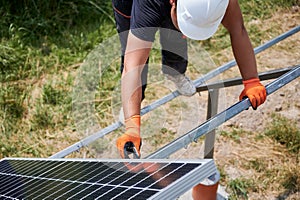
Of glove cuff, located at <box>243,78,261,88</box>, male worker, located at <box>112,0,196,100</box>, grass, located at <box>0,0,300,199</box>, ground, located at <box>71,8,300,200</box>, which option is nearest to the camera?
glove cuff, located at <box>243,78,261,88</box>

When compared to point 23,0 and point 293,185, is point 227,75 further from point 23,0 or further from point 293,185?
point 23,0

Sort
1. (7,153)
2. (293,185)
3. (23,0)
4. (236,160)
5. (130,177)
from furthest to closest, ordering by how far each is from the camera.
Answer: (23,0) < (7,153) < (236,160) < (293,185) < (130,177)

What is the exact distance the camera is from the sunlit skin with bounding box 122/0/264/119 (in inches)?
77.7

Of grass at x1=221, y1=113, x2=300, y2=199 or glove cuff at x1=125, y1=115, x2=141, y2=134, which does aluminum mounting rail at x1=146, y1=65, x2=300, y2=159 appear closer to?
glove cuff at x1=125, y1=115, x2=141, y2=134

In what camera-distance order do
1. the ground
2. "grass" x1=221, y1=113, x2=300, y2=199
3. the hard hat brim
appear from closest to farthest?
the hard hat brim
"grass" x1=221, y1=113, x2=300, y2=199
the ground

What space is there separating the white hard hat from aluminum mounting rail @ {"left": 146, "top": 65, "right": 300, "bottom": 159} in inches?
13.6

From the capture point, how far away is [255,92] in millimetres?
1978

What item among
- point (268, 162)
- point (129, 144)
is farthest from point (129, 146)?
point (268, 162)

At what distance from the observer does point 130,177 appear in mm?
1462

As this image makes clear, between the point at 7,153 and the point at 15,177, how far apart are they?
1.61m

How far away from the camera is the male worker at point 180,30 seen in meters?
1.87

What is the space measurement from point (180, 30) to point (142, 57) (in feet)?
0.69

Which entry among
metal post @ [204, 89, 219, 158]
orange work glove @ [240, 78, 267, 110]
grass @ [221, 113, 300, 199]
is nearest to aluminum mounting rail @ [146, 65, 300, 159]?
orange work glove @ [240, 78, 267, 110]

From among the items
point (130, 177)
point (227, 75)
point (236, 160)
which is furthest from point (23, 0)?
point (130, 177)
